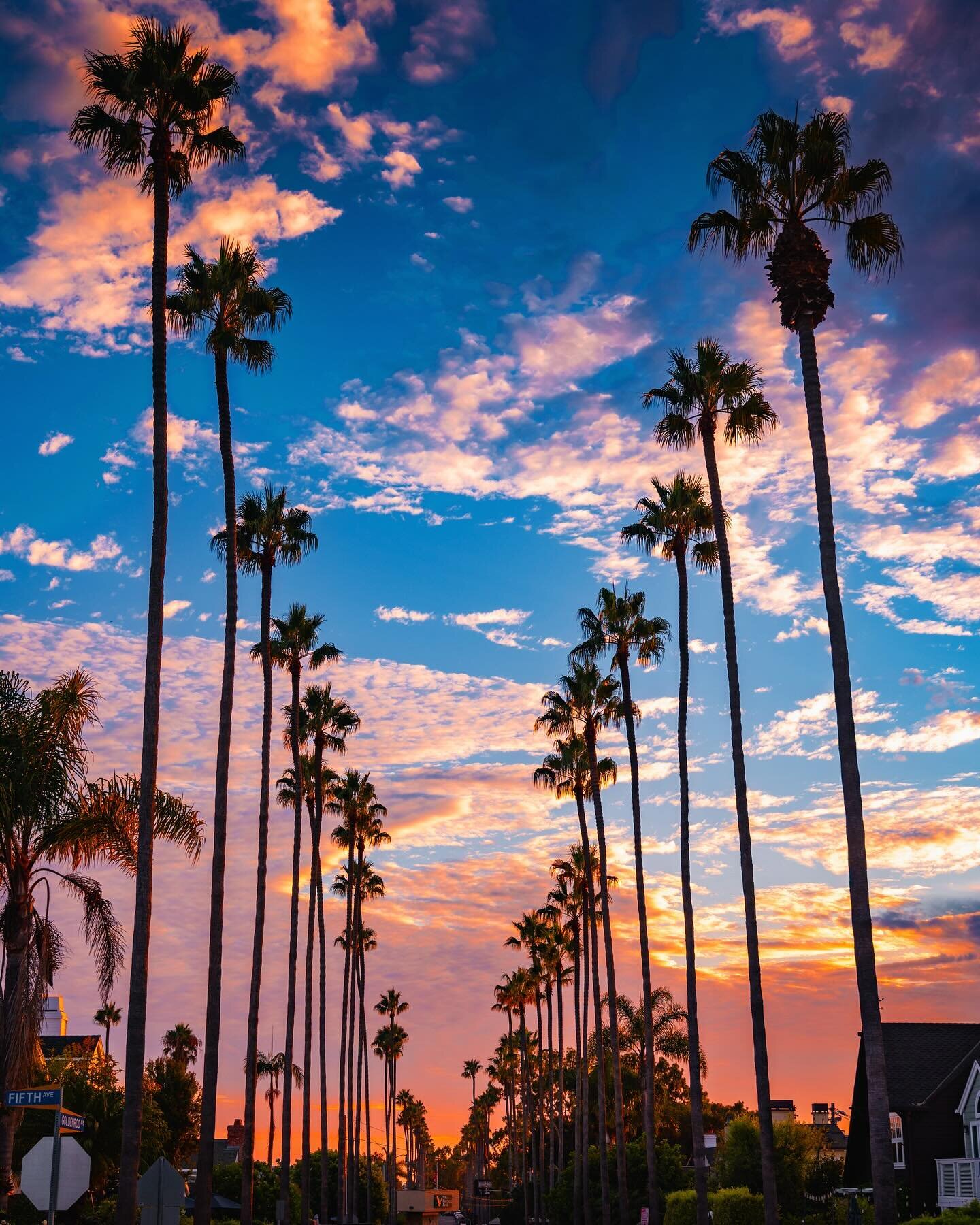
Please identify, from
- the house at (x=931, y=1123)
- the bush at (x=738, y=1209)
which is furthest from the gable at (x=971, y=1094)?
the bush at (x=738, y=1209)

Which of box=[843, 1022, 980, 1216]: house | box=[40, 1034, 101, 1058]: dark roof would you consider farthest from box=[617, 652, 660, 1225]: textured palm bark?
box=[40, 1034, 101, 1058]: dark roof

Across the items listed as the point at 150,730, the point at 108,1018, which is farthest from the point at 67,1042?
the point at 150,730

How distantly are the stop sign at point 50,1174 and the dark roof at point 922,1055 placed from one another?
144 ft

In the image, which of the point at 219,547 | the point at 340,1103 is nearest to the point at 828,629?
the point at 219,547

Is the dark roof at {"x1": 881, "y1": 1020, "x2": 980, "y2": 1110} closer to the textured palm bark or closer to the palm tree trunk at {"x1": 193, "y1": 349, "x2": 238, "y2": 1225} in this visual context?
the textured palm bark

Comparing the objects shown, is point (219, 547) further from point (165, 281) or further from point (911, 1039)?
point (911, 1039)

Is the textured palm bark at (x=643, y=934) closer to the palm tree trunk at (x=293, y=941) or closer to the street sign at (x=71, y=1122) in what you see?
the palm tree trunk at (x=293, y=941)

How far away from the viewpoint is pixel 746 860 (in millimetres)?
32625

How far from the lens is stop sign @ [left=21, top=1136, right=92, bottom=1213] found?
1642 cm

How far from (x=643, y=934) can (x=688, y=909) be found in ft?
26.7

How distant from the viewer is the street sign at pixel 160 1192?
17719 millimetres

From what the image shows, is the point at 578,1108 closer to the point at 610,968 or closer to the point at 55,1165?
the point at 610,968

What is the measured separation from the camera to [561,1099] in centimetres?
9444

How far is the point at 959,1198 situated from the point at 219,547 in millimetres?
39020
